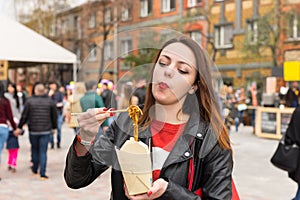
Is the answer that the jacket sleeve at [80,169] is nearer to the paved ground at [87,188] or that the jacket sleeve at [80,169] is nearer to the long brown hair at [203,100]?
the long brown hair at [203,100]

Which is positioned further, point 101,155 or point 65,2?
point 65,2

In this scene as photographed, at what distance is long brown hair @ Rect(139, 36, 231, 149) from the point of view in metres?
1.59

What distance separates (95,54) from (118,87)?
148mm

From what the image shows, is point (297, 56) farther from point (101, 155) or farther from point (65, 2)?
point (101, 155)

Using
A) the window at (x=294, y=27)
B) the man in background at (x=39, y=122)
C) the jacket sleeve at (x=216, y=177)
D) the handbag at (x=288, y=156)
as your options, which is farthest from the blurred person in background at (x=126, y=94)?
the window at (x=294, y=27)

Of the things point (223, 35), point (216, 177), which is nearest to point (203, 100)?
point (216, 177)

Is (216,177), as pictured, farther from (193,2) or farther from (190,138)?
(193,2)

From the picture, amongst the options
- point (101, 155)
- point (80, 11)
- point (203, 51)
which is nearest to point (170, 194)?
point (101, 155)

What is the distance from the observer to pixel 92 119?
1.42 m

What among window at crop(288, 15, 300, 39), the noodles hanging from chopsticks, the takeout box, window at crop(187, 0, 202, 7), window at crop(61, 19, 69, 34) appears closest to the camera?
the takeout box

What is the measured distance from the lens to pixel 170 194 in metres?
1.50

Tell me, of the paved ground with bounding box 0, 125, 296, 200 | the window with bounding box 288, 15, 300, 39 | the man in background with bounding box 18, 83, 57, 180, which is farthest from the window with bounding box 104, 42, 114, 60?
the window with bounding box 288, 15, 300, 39

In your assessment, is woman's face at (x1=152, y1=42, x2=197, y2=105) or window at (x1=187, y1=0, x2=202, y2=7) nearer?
woman's face at (x1=152, y1=42, x2=197, y2=105)

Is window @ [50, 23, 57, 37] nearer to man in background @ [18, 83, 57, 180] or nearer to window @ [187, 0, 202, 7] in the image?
window @ [187, 0, 202, 7]
